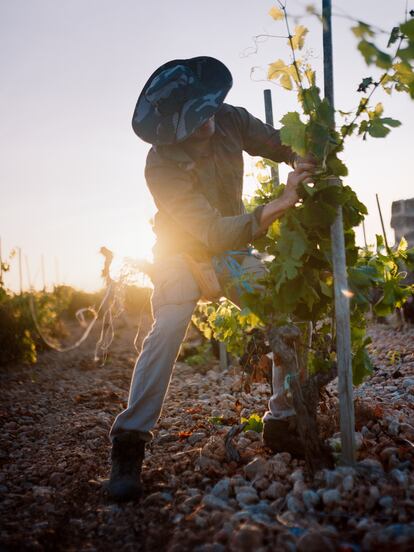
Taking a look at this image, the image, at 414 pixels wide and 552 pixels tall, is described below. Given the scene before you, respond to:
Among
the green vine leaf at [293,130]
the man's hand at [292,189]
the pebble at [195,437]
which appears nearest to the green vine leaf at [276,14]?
the green vine leaf at [293,130]

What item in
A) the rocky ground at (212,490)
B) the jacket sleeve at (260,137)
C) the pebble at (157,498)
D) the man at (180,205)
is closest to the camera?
the rocky ground at (212,490)

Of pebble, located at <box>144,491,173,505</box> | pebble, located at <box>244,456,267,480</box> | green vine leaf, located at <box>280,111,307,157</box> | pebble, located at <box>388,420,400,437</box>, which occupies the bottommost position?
pebble, located at <box>144,491,173,505</box>

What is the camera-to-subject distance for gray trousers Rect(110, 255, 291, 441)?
2.49 metres

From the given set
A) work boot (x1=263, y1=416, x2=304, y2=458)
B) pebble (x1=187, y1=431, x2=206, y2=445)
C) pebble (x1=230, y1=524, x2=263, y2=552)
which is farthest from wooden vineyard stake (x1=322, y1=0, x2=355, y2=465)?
pebble (x1=187, y1=431, x2=206, y2=445)

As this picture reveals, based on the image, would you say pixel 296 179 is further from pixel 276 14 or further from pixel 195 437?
pixel 195 437

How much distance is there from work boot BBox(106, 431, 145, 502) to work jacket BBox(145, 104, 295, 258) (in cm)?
103

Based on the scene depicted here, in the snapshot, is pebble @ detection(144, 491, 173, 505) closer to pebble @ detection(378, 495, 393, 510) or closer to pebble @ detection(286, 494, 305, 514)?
pebble @ detection(286, 494, 305, 514)

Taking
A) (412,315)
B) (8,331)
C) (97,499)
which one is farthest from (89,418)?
(412,315)

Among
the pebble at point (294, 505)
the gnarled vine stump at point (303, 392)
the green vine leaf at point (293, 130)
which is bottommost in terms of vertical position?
the pebble at point (294, 505)

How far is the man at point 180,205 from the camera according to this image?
2.42 metres

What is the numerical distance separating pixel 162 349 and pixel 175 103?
1315 millimetres

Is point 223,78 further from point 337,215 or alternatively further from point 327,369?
point 327,369

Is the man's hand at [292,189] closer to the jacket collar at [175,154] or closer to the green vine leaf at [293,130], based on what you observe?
the green vine leaf at [293,130]

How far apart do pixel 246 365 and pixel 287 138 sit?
4.63 feet
